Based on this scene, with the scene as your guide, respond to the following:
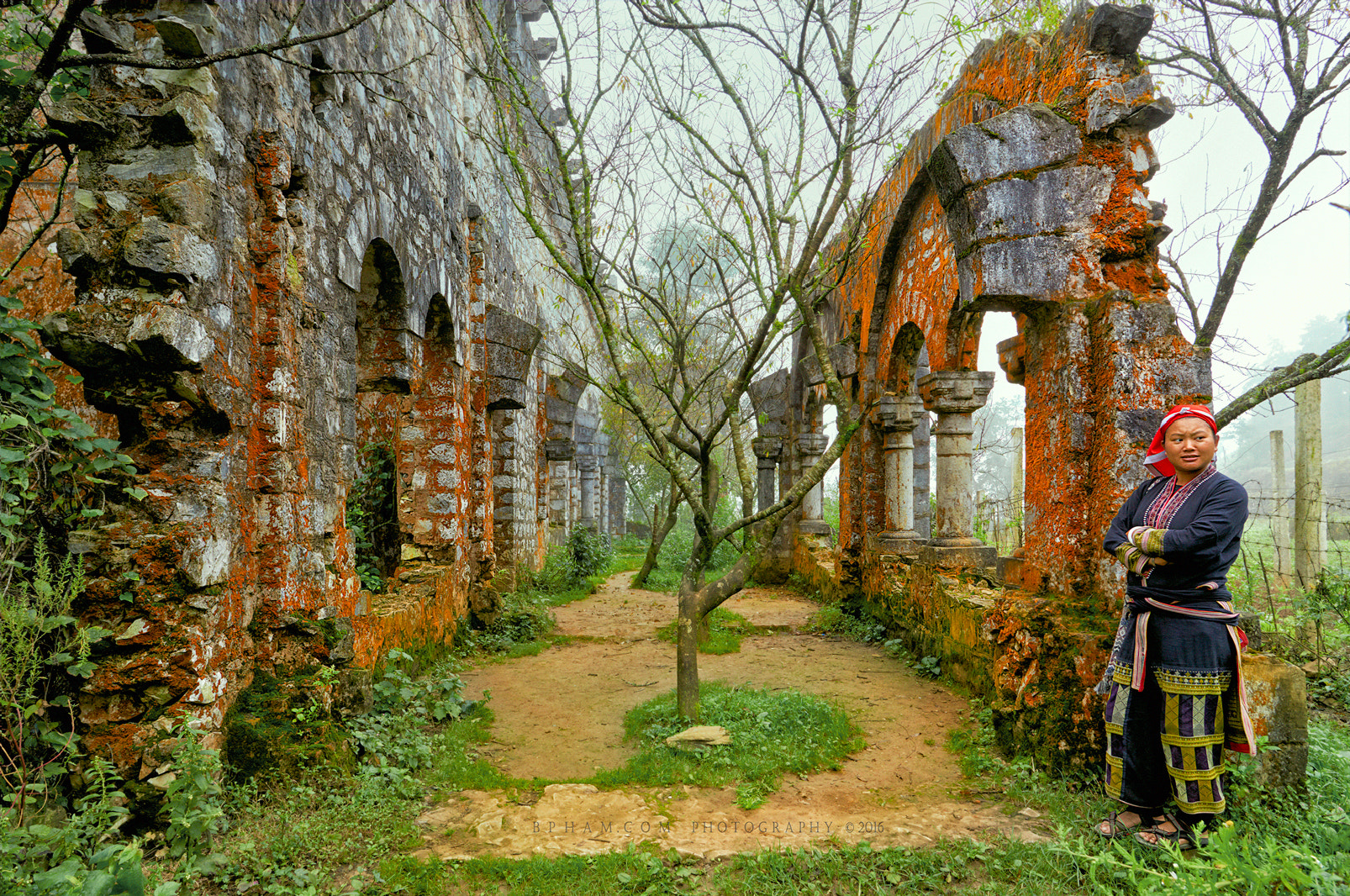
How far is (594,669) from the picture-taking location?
6.00 meters

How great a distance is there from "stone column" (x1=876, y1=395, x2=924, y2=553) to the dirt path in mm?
1395

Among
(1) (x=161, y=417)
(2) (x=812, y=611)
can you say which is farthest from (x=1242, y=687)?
(2) (x=812, y=611)

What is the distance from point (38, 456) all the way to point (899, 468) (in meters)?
7.04

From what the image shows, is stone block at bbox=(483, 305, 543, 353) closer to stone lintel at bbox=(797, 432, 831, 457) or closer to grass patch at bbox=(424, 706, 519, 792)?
grass patch at bbox=(424, 706, 519, 792)

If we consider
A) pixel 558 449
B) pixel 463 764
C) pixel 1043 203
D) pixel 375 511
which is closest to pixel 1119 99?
pixel 1043 203

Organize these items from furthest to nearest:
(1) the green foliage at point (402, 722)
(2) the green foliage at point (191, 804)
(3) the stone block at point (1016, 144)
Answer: (3) the stone block at point (1016, 144), (1) the green foliage at point (402, 722), (2) the green foliage at point (191, 804)

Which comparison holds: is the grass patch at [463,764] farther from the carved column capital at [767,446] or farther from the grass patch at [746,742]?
the carved column capital at [767,446]

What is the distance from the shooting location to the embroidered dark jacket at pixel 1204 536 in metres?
2.68

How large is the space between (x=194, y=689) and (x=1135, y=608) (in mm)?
3775

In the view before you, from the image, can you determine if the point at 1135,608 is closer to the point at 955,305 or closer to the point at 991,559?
the point at 955,305

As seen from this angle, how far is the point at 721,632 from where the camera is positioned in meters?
7.26

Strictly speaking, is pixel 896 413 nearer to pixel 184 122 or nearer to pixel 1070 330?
pixel 1070 330

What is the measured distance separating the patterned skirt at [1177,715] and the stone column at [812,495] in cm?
719

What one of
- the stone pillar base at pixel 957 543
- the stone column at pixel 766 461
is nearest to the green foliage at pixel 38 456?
the stone pillar base at pixel 957 543
